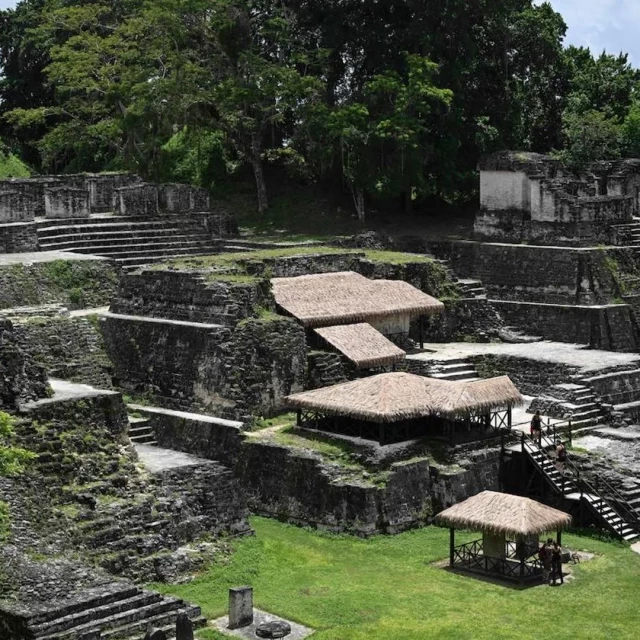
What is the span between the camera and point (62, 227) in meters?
32.5

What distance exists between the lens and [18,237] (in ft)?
103

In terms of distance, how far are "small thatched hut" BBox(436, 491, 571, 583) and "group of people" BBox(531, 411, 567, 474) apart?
10.00ft

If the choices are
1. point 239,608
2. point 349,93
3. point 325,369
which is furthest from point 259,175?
point 239,608

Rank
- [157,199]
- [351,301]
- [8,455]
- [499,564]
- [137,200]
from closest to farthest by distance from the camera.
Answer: [8,455] < [499,564] < [351,301] < [137,200] < [157,199]

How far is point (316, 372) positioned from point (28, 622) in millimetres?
10375

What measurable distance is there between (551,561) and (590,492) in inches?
127

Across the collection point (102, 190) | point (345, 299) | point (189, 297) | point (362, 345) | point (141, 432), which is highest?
point (102, 190)

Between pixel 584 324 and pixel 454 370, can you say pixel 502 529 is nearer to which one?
pixel 454 370

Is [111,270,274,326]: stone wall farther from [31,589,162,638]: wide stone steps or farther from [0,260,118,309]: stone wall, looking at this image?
[31,589,162,638]: wide stone steps

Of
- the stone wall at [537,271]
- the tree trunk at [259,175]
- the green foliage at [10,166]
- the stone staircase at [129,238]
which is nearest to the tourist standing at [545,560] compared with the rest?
the stone wall at [537,271]

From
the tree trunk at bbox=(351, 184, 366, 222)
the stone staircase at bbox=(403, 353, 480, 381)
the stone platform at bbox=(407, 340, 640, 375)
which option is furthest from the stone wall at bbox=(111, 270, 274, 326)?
the tree trunk at bbox=(351, 184, 366, 222)

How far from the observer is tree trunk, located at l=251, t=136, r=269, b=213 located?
37.7m

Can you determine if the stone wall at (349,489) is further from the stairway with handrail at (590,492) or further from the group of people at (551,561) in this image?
the group of people at (551,561)

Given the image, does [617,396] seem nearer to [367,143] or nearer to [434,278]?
[434,278]
